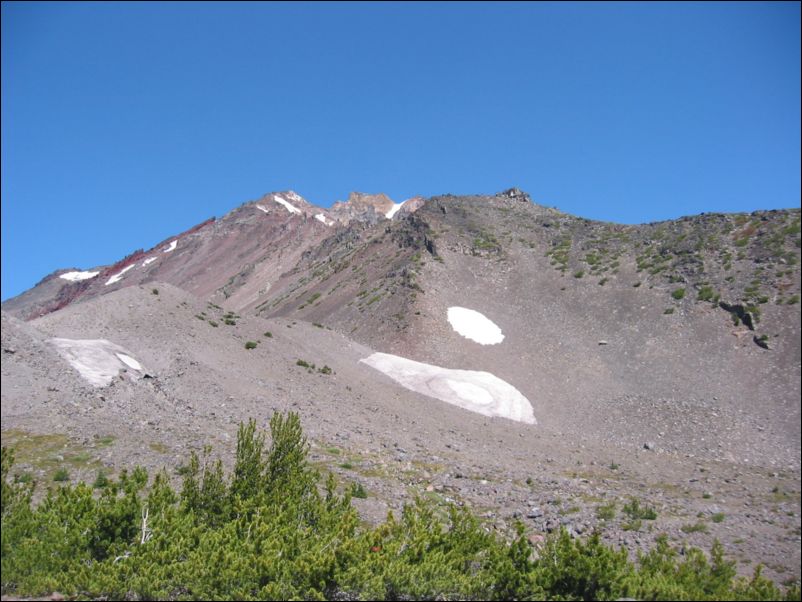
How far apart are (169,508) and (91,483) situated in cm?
502

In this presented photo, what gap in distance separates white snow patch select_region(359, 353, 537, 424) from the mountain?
0.53 feet

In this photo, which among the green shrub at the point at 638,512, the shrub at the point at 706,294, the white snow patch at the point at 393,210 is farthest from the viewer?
the white snow patch at the point at 393,210

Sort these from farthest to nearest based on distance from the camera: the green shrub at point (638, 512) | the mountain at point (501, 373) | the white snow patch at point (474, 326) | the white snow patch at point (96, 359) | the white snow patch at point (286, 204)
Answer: the white snow patch at point (286, 204)
the white snow patch at point (474, 326)
the green shrub at point (638, 512)
the mountain at point (501, 373)
the white snow patch at point (96, 359)

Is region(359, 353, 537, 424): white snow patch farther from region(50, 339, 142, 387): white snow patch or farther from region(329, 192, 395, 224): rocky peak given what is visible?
region(329, 192, 395, 224): rocky peak

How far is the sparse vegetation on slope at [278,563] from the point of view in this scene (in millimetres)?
7590

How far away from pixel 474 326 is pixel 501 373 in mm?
6967

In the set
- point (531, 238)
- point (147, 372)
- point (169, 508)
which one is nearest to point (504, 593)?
point (169, 508)

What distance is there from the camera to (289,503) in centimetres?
1055

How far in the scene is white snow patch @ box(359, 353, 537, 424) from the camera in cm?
3091

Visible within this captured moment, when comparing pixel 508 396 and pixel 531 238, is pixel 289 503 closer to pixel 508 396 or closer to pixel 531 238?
pixel 508 396

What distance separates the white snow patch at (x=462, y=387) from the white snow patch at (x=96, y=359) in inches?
662

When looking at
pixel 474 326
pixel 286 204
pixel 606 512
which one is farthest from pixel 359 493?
pixel 286 204

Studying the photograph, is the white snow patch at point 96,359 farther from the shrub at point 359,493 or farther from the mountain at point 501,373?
the shrub at point 359,493

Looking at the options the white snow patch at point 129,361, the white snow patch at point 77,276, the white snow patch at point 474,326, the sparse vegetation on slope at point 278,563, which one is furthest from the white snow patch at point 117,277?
the sparse vegetation on slope at point 278,563
